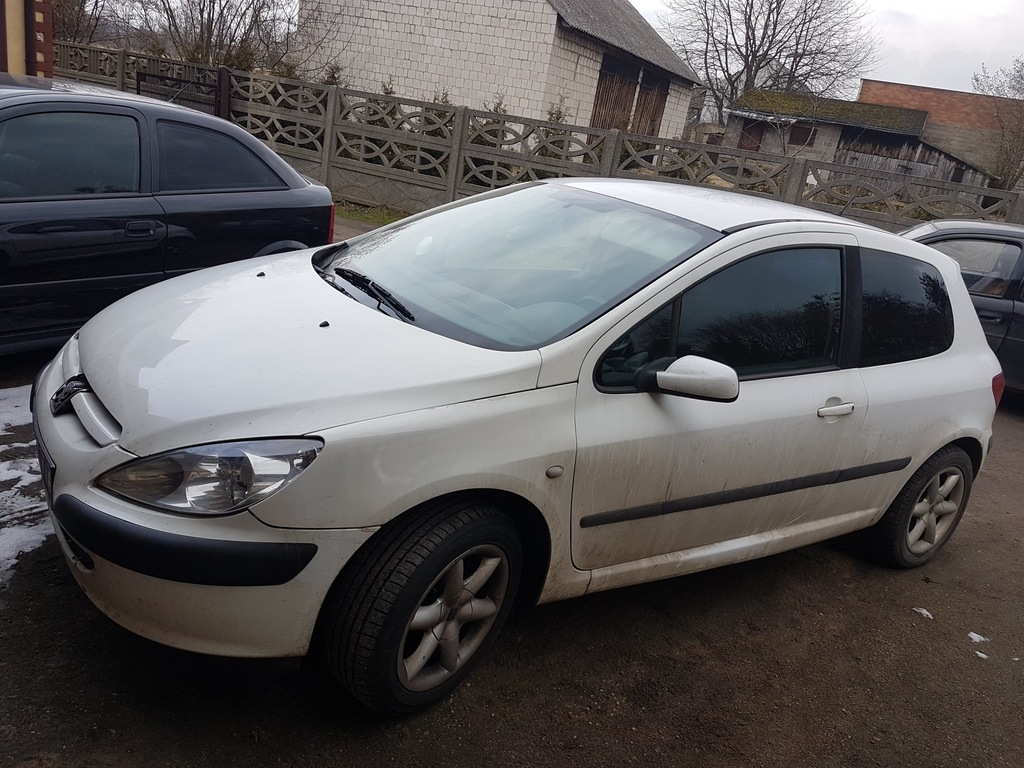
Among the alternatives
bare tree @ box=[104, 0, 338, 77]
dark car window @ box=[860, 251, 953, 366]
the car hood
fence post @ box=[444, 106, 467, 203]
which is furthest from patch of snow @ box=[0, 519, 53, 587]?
bare tree @ box=[104, 0, 338, 77]

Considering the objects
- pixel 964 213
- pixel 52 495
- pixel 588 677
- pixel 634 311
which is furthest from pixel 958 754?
pixel 964 213

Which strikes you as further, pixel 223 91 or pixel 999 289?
pixel 223 91

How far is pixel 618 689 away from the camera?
2957 millimetres

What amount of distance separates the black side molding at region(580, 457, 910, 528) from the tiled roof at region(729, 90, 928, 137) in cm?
3326

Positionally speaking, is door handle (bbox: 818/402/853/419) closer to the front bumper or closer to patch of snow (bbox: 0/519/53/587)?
the front bumper

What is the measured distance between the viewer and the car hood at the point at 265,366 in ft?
7.47

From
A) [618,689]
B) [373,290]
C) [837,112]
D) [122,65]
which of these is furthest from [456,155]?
[837,112]

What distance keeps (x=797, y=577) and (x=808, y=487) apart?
33.2 inches

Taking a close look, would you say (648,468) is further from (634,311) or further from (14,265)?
(14,265)

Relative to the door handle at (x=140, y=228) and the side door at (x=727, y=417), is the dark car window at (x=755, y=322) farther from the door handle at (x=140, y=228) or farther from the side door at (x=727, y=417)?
the door handle at (x=140, y=228)

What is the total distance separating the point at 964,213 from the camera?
428 inches

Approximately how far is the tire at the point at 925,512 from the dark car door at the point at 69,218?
4022 mm

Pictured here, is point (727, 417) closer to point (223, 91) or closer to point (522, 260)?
point (522, 260)

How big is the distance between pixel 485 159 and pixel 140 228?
28.8ft
